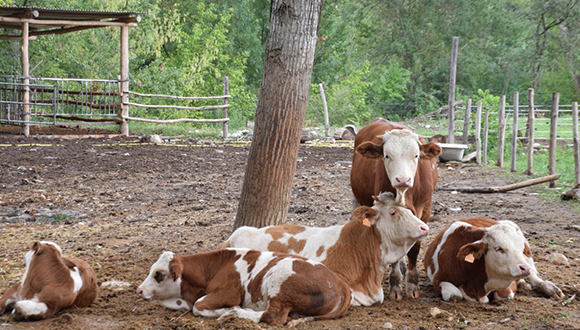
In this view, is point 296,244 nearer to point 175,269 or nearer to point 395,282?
point 395,282

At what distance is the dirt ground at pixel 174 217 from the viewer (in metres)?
4.49

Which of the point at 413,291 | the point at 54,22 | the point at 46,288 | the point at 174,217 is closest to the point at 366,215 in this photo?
the point at 413,291

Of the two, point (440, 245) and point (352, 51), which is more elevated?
point (352, 51)

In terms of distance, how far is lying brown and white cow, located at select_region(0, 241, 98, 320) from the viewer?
4277 millimetres

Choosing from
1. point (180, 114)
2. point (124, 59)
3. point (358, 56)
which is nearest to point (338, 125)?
point (180, 114)

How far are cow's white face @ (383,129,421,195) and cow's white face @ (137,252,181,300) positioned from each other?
1.82 meters

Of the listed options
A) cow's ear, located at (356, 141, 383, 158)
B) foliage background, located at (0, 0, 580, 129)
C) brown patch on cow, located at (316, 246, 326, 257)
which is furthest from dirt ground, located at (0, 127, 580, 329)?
foliage background, located at (0, 0, 580, 129)

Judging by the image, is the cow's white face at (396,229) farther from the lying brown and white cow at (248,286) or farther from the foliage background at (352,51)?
the foliage background at (352,51)

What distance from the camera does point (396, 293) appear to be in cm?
512

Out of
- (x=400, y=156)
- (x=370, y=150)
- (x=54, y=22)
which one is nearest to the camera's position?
(x=400, y=156)

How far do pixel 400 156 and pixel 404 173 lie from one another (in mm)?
206

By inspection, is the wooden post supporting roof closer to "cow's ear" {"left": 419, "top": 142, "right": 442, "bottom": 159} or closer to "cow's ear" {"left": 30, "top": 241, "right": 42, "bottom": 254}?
"cow's ear" {"left": 30, "top": 241, "right": 42, "bottom": 254}

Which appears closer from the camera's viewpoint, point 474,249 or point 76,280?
point 76,280

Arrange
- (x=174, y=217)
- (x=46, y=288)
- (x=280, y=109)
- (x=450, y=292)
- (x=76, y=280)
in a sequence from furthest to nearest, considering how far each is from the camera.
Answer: (x=174, y=217)
(x=280, y=109)
(x=450, y=292)
(x=76, y=280)
(x=46, y=288)
